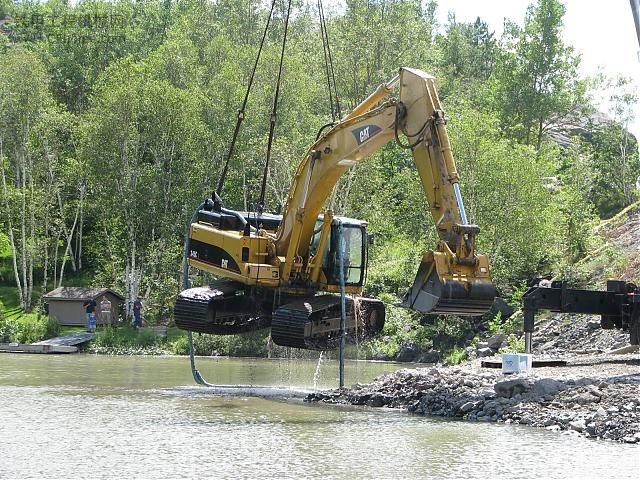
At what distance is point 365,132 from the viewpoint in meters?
19.1

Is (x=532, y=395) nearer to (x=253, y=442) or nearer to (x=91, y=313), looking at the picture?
(x=253, y=442)

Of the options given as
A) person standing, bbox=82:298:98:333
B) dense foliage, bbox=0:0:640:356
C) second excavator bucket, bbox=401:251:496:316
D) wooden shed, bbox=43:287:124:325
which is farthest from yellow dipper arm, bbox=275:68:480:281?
wooden shed, bbox=43:287:124:325

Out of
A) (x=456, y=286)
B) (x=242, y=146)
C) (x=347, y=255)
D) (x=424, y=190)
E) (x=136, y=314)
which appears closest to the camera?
(x=456, y=286)

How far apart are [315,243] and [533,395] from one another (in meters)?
5.61

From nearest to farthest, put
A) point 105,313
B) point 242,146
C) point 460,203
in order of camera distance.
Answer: point 460,203, point 105,313, point 242,146

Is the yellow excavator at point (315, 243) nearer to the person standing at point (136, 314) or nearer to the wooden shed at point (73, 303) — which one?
the person standing at point (136, 314)

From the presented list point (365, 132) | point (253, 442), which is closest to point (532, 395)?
point (253, 442)

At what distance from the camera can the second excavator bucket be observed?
53.3 feet

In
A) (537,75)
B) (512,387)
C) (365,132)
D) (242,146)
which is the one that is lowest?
(512,387)

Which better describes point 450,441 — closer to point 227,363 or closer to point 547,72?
point 227,363

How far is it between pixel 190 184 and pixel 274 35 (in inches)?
795

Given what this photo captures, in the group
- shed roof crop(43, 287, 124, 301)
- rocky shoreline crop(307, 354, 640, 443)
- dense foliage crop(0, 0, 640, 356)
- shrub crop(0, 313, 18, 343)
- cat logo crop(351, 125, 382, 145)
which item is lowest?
rocky shoreline crop(307, 354, 640, 443)

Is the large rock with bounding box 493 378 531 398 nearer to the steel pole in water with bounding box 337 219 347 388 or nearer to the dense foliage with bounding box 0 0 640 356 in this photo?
the steel pole in water with bounding box 337 219 347 388

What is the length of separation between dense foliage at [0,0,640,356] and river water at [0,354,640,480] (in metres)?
18.5
